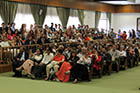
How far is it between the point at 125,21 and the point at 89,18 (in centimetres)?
518

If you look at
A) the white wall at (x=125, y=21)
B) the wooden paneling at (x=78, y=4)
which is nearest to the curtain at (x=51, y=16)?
the wooden paneling at (x=78, y=4)

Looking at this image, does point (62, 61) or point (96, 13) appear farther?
point (96, 13)

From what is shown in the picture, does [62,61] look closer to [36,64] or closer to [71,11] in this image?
[36,64]

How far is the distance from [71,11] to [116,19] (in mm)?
7586

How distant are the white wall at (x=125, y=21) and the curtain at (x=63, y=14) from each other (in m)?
8.00

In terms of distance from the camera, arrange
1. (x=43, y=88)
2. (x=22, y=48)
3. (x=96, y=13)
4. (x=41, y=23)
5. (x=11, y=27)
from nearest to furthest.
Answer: (x=43, y=88)
(x=22, y=48)
(x=11, y=27)
(x=41, y=23)
(x=96, y=13)

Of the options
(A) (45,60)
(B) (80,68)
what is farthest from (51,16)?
(B) (80,68)

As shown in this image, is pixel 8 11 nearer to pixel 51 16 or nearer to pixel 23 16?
pixel 23 16

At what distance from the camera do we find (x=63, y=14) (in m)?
18.8

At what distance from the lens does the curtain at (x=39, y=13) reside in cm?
1638

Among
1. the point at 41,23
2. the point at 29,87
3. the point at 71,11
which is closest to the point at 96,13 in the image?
the point at 71,11

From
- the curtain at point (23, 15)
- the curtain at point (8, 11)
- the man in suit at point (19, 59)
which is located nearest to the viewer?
the man in suit at point (19, 59)

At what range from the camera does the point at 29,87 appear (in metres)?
6.47

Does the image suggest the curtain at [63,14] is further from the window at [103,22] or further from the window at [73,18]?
the window at [103,22]
